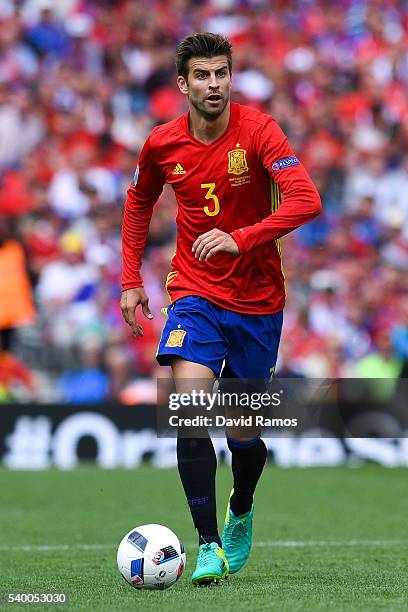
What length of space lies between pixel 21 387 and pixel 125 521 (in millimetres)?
4548

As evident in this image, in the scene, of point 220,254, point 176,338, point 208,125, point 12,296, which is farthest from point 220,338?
point 12,296

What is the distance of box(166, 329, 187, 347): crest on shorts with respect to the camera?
18.0ft

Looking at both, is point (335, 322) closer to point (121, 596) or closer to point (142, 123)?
point (142, 123)

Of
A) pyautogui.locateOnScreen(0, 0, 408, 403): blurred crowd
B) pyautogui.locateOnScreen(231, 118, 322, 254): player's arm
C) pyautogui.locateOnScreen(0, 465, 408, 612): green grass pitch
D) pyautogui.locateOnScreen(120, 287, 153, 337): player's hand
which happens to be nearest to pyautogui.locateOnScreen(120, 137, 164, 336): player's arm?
pyautogui.locateOnScreen(120, 287, 153, 337): player's hand

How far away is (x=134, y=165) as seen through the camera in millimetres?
15164

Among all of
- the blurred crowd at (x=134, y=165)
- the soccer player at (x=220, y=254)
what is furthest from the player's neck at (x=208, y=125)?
the blurred crowd at (x=134, y=165)

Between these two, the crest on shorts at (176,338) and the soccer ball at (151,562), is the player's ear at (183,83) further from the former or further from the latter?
the soccer ball at (151,562)

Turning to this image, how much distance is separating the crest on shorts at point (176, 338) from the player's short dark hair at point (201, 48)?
1.19 metres

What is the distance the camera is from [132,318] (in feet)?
19.0

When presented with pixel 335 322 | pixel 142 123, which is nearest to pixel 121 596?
pixel 335 322

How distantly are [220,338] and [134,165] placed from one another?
32.1 feet

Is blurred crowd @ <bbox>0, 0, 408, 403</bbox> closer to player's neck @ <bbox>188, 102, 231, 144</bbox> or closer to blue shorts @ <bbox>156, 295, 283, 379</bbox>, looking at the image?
blue shorts @ <bbox>156, 295, 283, 379</bbox>

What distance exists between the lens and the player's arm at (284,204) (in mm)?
5309

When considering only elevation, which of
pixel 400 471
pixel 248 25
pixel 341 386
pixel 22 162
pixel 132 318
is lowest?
pixel 400 471
